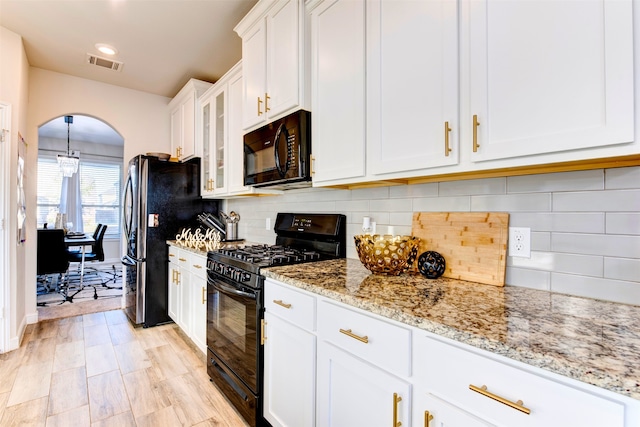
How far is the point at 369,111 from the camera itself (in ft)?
4.83

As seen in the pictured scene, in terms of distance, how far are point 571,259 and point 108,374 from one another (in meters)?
2.85

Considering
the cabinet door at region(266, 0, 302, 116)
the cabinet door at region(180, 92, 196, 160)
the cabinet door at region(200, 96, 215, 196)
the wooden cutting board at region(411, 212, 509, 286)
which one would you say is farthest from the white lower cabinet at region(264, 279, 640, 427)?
the cabinet door at region(180, 92, 196, 160)

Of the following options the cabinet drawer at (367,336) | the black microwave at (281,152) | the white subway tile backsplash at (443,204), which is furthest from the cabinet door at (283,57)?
the cabinet drawer at (367,336)

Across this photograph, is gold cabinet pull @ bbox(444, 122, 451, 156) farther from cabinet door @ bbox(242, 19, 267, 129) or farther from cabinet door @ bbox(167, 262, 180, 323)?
cabinet door @ bbox(167, 262, 180, 323)

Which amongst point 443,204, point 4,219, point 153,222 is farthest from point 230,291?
point 4,219

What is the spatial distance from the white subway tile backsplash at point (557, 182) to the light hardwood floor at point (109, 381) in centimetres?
185

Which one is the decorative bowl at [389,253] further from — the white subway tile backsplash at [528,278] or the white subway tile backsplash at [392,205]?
the white subway tile backsplash at [528,278]

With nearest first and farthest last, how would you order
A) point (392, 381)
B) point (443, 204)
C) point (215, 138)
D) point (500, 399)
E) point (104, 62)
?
point (500, 399)
point (392, 381)
point (443, 204)
point (215, 138)
point (104, 62)

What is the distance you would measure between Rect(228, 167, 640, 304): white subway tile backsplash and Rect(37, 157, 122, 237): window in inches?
281

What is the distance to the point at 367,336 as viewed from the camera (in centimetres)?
106

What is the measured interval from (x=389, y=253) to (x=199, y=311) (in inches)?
67.6

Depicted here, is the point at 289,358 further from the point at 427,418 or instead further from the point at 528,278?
the point at 528,278

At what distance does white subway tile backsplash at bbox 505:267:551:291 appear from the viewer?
3.89ft

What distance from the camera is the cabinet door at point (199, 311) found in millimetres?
2346
